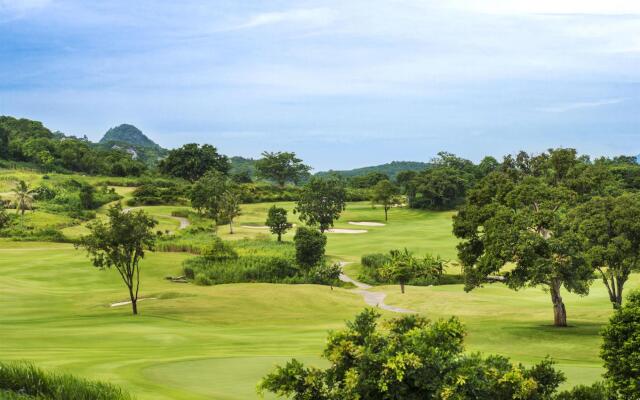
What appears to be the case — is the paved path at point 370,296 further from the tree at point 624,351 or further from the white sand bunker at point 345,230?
the white sand bunker at point 345,230

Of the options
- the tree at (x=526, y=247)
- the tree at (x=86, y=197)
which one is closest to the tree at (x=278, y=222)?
the tree at (x=86, y=197)

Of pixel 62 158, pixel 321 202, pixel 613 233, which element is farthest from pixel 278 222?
pixel 62 158

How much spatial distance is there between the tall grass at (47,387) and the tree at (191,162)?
171347 millimetres

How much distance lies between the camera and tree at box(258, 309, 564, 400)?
1230 cm

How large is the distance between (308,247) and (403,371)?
62.6m

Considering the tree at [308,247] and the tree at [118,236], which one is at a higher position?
the tree at [118,236]

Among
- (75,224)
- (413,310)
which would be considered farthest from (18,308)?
(75,224)

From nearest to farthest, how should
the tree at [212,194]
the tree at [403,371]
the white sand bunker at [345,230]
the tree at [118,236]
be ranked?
the tree at [403,371] < the tree at [118,236] < the tree at [212,194] < the white sand bunker at [345,230]

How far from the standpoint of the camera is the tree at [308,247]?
7469cm

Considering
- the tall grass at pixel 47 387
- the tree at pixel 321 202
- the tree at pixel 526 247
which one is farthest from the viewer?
the tree at pixel 321 202

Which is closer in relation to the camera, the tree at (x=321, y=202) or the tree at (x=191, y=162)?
the tree at (x=321, y=202)

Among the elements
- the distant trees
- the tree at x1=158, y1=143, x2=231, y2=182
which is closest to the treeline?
the tree at x1=158, y1=143, x2=231, y2=182

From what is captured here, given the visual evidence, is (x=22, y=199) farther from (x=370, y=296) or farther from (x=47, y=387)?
(x=47, y=387)

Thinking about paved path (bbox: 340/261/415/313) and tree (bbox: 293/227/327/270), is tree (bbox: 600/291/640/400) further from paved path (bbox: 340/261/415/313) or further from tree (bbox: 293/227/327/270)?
tree (bbox: 293/227/327/270)
